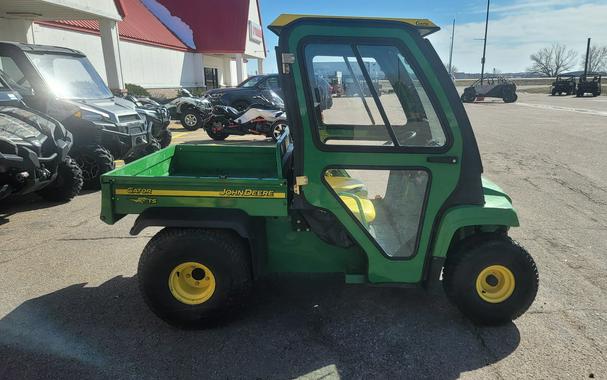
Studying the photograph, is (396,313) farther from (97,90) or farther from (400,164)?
(97,90)

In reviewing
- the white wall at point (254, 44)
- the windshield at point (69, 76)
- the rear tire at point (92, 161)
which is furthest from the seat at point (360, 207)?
the white wall at point (254, 44)

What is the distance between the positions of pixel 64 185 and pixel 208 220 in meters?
4.23

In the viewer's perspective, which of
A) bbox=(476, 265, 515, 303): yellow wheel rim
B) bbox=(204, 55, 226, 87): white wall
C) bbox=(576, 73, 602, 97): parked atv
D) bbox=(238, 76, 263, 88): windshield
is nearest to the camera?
bbox=(476, 265, 515, 303): yellow wheel rim

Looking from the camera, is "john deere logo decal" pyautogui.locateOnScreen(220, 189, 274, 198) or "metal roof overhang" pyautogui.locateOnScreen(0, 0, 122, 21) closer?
"john deere logo decal" pyautogui.locateOnScreen(220, 189, 274, 198)

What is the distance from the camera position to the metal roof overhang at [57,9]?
1184 centimetres

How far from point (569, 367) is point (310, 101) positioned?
2339mm

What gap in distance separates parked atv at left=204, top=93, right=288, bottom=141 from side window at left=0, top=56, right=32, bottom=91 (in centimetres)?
507

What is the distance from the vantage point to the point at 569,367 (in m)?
2.75

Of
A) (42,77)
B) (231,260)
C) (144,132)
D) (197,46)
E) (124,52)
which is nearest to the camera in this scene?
(231,260)

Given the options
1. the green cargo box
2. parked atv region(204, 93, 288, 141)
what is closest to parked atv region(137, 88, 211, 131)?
parked atv region(204, 93, 288, 141)

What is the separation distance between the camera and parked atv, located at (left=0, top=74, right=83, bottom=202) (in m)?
4.93

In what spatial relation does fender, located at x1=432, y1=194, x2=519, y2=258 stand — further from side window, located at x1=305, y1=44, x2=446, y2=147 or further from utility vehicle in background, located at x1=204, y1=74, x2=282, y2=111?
utility vehicle in background, located at x1=204, y1=74, x2=282, y2=111

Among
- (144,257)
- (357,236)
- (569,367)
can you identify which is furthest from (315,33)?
(569,367)

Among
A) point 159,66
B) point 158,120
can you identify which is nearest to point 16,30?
point 158,120
